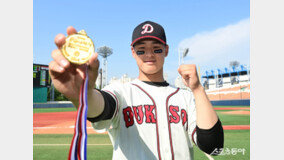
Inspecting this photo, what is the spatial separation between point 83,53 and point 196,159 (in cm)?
360

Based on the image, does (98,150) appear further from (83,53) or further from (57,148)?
(83,53)

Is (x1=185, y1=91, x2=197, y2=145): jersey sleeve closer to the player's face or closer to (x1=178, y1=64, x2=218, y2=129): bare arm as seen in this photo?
(x1=178, y1=64, x2=218, y2=129): bare arm

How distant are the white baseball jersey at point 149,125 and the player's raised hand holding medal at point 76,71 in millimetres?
304

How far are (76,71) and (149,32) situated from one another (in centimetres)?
75

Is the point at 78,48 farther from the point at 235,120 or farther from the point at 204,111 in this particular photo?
the point at 235,120

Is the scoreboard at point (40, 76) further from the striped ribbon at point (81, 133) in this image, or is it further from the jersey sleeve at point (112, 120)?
the striped ribbon at point (81, 133)

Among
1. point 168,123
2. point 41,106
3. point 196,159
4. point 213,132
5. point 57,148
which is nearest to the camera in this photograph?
point 213,132

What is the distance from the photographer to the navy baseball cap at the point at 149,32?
1.61 m

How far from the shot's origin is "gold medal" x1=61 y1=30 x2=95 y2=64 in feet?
3.43

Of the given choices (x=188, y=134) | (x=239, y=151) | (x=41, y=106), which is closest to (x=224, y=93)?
(x=41, y=106)

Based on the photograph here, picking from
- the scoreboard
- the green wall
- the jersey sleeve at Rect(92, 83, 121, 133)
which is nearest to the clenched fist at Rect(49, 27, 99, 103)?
the jersey sleeve at Rect(92, 83, 121, 133)

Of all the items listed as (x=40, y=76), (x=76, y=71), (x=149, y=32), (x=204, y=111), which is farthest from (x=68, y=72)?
(x=40, y=76)

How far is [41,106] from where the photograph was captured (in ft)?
90.9

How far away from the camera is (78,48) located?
108 cm
